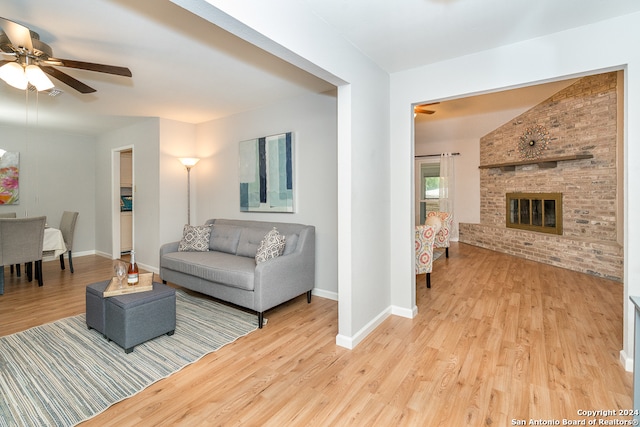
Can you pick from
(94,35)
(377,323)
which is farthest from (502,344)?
(94,35)

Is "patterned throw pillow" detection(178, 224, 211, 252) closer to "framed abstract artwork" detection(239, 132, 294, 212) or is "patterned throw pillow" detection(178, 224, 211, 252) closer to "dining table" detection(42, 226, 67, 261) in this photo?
"framed abstract artwork" detection(239, 132, 294, 212)

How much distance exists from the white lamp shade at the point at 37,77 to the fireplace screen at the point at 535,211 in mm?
6881

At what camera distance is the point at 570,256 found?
187 inches

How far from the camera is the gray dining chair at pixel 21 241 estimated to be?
3.56m

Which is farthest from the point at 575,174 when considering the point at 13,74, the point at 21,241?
the point at 21,241

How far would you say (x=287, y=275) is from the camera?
3.07m

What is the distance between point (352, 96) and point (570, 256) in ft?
15.2

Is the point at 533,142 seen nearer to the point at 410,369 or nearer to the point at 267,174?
the point at 267,174

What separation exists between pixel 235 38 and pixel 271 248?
6.07 ft

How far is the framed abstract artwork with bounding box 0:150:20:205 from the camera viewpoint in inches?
154

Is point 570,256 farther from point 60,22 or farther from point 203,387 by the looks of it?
point 60,22

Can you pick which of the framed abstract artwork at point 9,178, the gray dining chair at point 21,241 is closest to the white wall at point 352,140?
the gray dining chair at point 21,241

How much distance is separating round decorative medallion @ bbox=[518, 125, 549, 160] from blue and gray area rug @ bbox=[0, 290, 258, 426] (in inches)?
223

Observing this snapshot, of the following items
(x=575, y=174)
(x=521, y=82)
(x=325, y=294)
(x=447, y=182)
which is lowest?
(x=325, y=294)
